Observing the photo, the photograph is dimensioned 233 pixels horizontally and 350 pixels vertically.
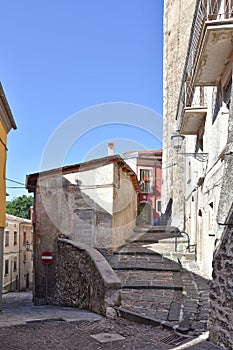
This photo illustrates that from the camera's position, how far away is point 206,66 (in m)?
8.05

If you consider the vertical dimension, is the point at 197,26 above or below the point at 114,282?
above

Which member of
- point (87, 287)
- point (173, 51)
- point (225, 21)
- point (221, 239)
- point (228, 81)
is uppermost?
point (173, 51)

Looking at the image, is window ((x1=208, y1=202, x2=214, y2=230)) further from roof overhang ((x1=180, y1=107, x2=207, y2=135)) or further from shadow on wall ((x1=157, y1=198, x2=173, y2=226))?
shadow on wall ((x1=157, y1=198, x2=173, y2=226))

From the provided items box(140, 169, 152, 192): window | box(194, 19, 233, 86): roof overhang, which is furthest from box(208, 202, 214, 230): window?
box(140, 169, 152, 192): window

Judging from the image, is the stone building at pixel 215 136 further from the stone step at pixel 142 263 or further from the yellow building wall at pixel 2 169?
the yellow building wall at pixel 2 169

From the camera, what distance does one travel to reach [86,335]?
6.49m

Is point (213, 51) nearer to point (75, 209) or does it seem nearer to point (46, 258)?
point (75, 209)

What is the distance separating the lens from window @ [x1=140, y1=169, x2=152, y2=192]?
1391 inches

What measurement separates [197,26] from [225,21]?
9.90 ft

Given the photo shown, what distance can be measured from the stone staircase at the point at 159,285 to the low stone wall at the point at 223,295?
730 millimetres

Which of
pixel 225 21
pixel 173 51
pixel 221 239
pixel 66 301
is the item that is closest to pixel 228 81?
pixel 225 21

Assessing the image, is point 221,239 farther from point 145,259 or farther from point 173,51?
point 173,51

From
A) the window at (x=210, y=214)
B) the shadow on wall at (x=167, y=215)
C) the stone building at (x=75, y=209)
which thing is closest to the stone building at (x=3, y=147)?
the stone building at (x=75, y=209)

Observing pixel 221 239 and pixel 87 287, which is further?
pixel 87 287
